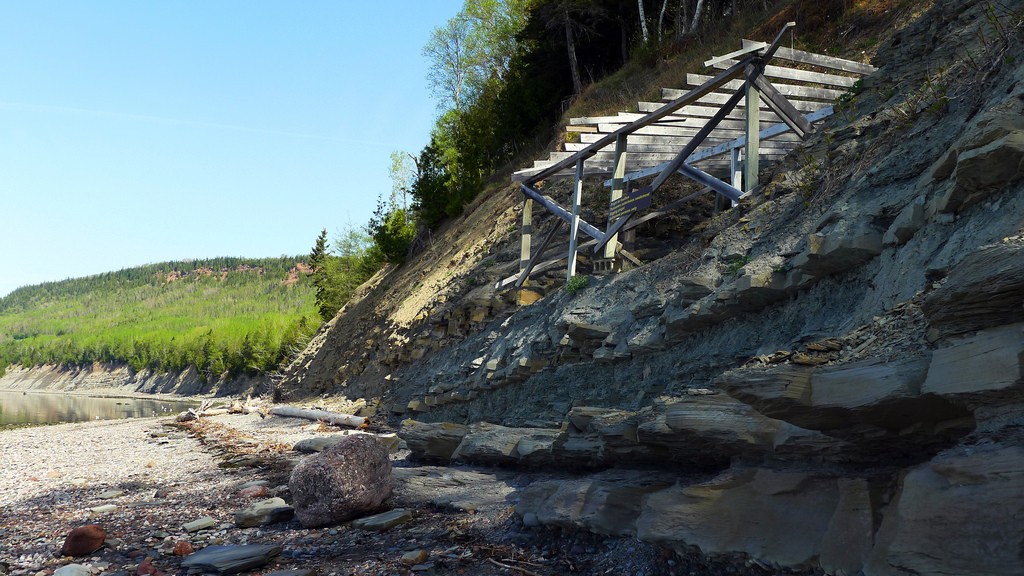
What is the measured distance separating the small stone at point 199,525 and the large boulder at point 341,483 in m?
0.93

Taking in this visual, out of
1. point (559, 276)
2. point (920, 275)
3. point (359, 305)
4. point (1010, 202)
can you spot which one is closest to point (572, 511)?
point (920, 275)

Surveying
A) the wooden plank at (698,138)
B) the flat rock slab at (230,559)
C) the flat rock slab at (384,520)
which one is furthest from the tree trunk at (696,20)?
the flat rock slab at (230,559)

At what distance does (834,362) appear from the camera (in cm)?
400

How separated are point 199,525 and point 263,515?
635mm

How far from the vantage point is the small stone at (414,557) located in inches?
210

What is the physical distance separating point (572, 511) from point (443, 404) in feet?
27.6

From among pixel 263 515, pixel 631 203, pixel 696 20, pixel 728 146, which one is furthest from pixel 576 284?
pixel 696 20

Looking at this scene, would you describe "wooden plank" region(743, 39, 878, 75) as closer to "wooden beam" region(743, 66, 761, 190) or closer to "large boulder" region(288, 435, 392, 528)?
"wooden beam" region(743, 66, 761, 190)

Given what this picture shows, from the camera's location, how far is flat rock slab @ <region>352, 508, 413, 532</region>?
21.2 ft

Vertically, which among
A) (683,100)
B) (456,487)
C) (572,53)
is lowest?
(456,487)

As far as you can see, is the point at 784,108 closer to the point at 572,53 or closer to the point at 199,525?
the point at 199,525

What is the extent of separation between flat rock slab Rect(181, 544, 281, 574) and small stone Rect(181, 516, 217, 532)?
3.46 feet

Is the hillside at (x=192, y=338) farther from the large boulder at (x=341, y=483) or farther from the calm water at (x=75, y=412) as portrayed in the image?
the large boulder at (x=341, y=483)

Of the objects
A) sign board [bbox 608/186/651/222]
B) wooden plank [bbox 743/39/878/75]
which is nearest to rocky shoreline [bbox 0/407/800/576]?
sign board [bbox 608/186/651/222]
